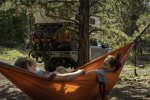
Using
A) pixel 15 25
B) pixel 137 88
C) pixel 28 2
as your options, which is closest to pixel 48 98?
pixel 137 88

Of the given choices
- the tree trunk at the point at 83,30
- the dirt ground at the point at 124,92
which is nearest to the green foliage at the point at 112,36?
the tree trunk at the point at 83,30

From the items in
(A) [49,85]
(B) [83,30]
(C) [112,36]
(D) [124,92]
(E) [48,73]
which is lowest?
(D) [124,92]

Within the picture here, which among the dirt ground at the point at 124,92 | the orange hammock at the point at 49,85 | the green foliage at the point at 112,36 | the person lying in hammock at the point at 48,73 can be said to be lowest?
the dirt ground at the point at 124,92

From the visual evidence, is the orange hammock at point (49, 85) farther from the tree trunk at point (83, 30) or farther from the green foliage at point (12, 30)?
the green foliage at point (12, 30)

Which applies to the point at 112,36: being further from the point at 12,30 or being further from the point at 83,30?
the point at 12,30

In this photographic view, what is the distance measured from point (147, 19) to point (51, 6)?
13.8 feet

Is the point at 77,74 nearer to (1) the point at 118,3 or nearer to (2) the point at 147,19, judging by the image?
(1) the point at 118,3

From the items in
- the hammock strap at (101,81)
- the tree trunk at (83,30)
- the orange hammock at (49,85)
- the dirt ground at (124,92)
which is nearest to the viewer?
the orange hammock at (49,85)

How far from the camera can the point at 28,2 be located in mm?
11680

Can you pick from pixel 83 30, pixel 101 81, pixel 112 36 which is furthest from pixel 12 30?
pixel 101 81

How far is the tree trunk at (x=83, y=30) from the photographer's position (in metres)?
12.0

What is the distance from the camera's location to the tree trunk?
11977 millimetres

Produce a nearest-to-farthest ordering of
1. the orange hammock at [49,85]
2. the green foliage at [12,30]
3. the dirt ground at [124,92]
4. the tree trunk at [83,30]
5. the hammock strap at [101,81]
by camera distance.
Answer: the orange hammock at [49,85] < the hammock strap at [101,81] < the dirt ground at [124,92] < the tree trunk at [83,30] < the green foliage at [12,30]

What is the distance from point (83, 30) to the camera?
12.1 meters
